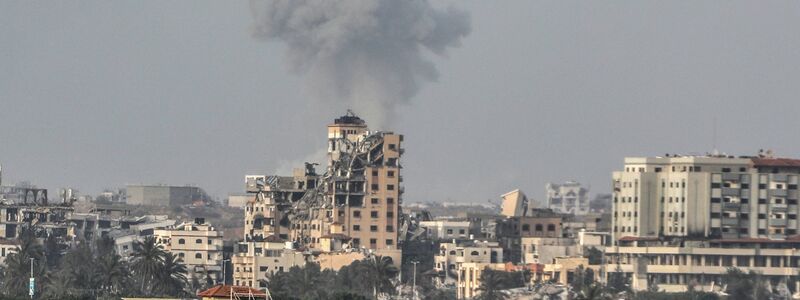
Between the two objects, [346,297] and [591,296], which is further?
[346,297]

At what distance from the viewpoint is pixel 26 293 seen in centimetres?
19938

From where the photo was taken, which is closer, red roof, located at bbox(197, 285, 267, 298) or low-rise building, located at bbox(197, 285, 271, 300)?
low-rise building, located at bbox(197, 285, 271, 300)

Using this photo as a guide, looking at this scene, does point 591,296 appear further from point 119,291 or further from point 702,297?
point 119,291

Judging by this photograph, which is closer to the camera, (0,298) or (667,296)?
(0,298)

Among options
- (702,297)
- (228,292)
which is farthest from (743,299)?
(228,292)

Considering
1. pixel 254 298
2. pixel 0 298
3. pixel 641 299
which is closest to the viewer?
pixel 254 298

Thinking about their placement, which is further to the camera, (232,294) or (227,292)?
(227,292)

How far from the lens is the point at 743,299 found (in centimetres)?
19962

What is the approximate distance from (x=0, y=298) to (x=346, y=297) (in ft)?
72.4

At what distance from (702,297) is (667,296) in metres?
3.52

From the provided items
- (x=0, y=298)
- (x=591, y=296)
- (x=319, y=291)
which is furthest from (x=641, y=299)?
(x=0, y=298)

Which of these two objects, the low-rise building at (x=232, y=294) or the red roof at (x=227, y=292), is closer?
the low-rise building at (x=232, y=294)

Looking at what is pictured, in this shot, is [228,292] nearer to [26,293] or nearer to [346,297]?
[346,297]

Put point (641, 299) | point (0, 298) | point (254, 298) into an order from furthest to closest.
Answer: point (641, 299), point (0, 298), point (254, 298)
